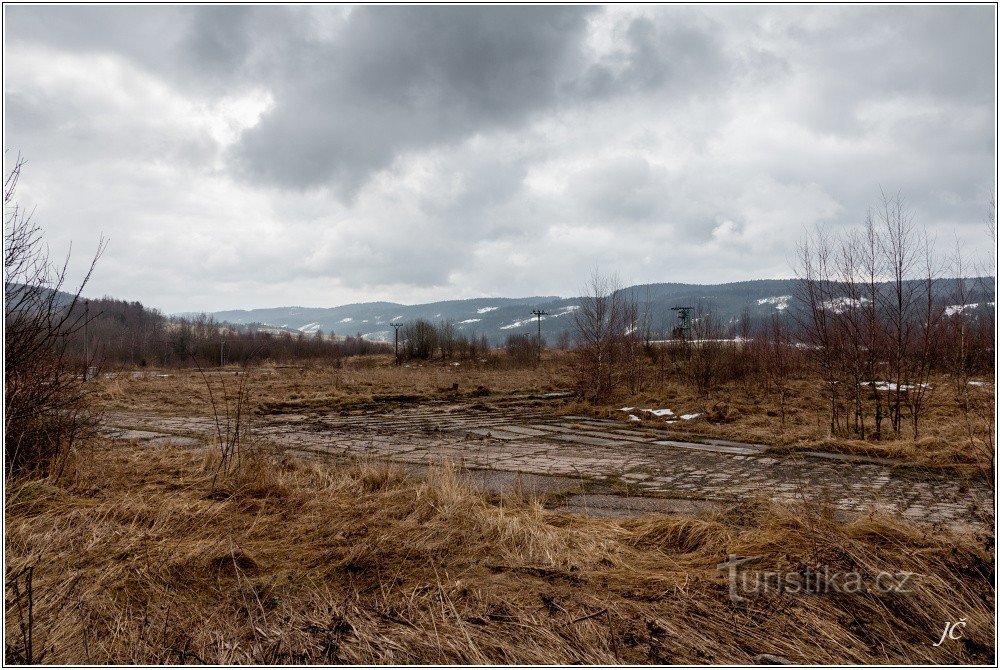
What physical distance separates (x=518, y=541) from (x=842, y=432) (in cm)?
864

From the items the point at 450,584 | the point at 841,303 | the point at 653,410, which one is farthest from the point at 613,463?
the point at 653,410

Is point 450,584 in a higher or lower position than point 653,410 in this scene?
higher

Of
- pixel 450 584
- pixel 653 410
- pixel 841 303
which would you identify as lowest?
pixel 653 410

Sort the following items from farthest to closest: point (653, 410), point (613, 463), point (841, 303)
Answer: point (653, 410), point (841, 303), point (613, 463)

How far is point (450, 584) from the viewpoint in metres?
3.02

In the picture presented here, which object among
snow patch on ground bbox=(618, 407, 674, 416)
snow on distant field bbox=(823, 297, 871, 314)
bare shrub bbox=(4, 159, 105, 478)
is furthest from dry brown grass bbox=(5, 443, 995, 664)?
snow patch on ground bbox=(618, 407, 674, 416)

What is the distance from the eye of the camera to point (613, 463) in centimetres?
775

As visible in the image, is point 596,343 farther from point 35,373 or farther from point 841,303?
point 35,373

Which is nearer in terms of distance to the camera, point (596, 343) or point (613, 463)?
point (613, 463)

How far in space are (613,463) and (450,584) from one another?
510cm

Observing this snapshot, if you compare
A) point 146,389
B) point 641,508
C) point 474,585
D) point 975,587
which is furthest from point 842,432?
point 146,389

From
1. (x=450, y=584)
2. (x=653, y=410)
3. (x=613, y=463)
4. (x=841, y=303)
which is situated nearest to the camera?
(x=450, y=584)

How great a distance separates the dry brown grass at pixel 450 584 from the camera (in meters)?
2.44

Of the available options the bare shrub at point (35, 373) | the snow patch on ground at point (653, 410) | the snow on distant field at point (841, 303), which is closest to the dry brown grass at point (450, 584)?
the bare shrub at point (35, 373)
